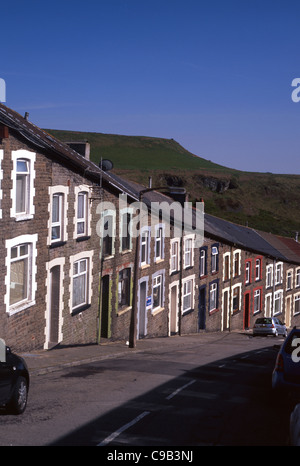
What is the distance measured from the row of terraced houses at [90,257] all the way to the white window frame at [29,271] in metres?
0.03

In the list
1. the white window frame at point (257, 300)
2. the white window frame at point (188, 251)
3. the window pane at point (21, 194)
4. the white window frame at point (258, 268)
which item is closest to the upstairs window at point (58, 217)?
the window pane at point (21, 194)

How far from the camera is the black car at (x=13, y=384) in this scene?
10.3 meters

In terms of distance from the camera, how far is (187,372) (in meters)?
17.7

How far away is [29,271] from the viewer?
61.4ft

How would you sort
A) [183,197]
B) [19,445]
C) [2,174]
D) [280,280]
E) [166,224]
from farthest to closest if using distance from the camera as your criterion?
[280,280], [183,197], [166,224], [2,174], [19,445]

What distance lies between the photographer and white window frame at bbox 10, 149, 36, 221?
1702cm

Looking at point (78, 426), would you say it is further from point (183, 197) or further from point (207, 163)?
point (207, 163)

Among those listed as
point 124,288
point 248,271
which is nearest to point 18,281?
point 124,288

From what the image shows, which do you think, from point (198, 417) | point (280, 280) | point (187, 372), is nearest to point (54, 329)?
point (187, 372)

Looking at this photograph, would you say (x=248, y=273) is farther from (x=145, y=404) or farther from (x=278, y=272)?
(x=145, y=404)

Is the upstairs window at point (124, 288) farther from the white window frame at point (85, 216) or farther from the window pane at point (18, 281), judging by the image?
the window pane at point (18, 281)

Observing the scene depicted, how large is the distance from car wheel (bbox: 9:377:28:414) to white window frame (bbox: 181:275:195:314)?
24801 mm

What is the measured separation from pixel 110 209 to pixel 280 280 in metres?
33.4


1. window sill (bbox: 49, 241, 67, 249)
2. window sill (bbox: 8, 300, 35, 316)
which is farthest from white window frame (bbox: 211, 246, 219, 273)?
window sill (bbox: 8, 300, 35, 316)
